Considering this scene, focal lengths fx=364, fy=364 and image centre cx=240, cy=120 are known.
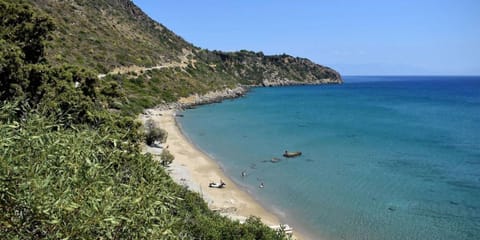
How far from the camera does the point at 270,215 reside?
74.9 feet

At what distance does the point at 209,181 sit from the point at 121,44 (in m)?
55.7

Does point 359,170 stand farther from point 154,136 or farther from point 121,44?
point 121,44

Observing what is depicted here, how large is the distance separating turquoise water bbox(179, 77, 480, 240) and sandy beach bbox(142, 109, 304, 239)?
1055mm

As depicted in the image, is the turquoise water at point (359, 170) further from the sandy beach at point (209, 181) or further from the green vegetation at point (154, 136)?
the green vegetation at point (154, 136)

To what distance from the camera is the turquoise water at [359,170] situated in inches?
857

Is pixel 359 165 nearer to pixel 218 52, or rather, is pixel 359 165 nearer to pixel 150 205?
pixel 150 205

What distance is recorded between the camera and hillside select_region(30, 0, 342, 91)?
2319 inches

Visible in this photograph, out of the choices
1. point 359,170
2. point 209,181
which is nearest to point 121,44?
point 209,181

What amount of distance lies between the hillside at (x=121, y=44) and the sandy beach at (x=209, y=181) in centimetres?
1315

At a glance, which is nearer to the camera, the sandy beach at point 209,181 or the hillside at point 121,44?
the sandy beach at point 209,181

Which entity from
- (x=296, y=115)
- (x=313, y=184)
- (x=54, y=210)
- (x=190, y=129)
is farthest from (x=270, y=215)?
(x=296, y=115)

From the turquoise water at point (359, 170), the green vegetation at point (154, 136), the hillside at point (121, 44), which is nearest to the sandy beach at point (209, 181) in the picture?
the turquoise water at point (359, 170)

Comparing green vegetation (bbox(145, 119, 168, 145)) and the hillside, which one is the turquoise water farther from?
the hillside

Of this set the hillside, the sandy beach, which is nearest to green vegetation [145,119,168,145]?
the sandy beach
